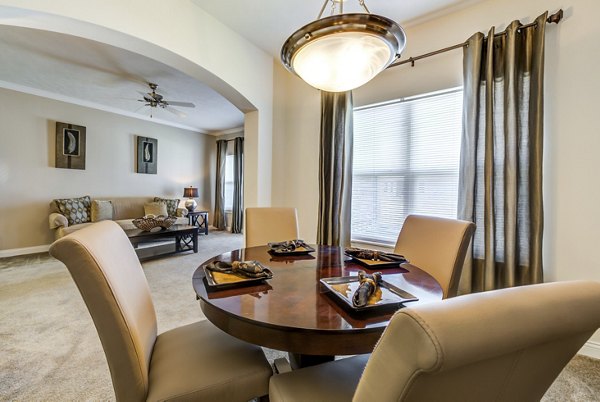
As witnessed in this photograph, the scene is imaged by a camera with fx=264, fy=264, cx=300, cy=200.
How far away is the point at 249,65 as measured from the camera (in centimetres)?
296

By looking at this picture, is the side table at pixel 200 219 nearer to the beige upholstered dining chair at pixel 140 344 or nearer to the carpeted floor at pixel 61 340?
the carpeted floor at pixel 61 340

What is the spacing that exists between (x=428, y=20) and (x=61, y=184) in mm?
5874

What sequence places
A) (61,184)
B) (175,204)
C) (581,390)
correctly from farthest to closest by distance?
(175,204), (61,184), (581,390)

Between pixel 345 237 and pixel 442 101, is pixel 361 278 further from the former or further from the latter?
pixel 442 101

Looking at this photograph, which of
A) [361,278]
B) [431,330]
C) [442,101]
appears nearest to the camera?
[431,330]

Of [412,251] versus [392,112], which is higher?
[392,112]

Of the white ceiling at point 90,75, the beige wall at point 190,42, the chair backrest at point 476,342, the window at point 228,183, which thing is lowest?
the chair backrest at point 476,342

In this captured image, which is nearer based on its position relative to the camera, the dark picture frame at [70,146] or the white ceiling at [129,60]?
the white ceiling at [129,60]

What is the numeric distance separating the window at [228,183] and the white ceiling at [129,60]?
5.46 ft

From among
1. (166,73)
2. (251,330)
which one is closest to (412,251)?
(251,330)

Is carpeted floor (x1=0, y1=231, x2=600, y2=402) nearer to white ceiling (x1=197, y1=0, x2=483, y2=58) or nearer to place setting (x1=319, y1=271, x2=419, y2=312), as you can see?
place setting (x1=319, y1=271, x2=419, y2=312)

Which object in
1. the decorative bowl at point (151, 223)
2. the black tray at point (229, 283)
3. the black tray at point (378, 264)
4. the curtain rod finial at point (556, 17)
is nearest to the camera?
the black tray at point (229, 283)

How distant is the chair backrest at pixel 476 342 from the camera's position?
333 mm

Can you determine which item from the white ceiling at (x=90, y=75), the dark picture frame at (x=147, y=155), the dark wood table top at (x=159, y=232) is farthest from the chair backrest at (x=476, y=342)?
the dark picture frame at (x=147, y=155)
